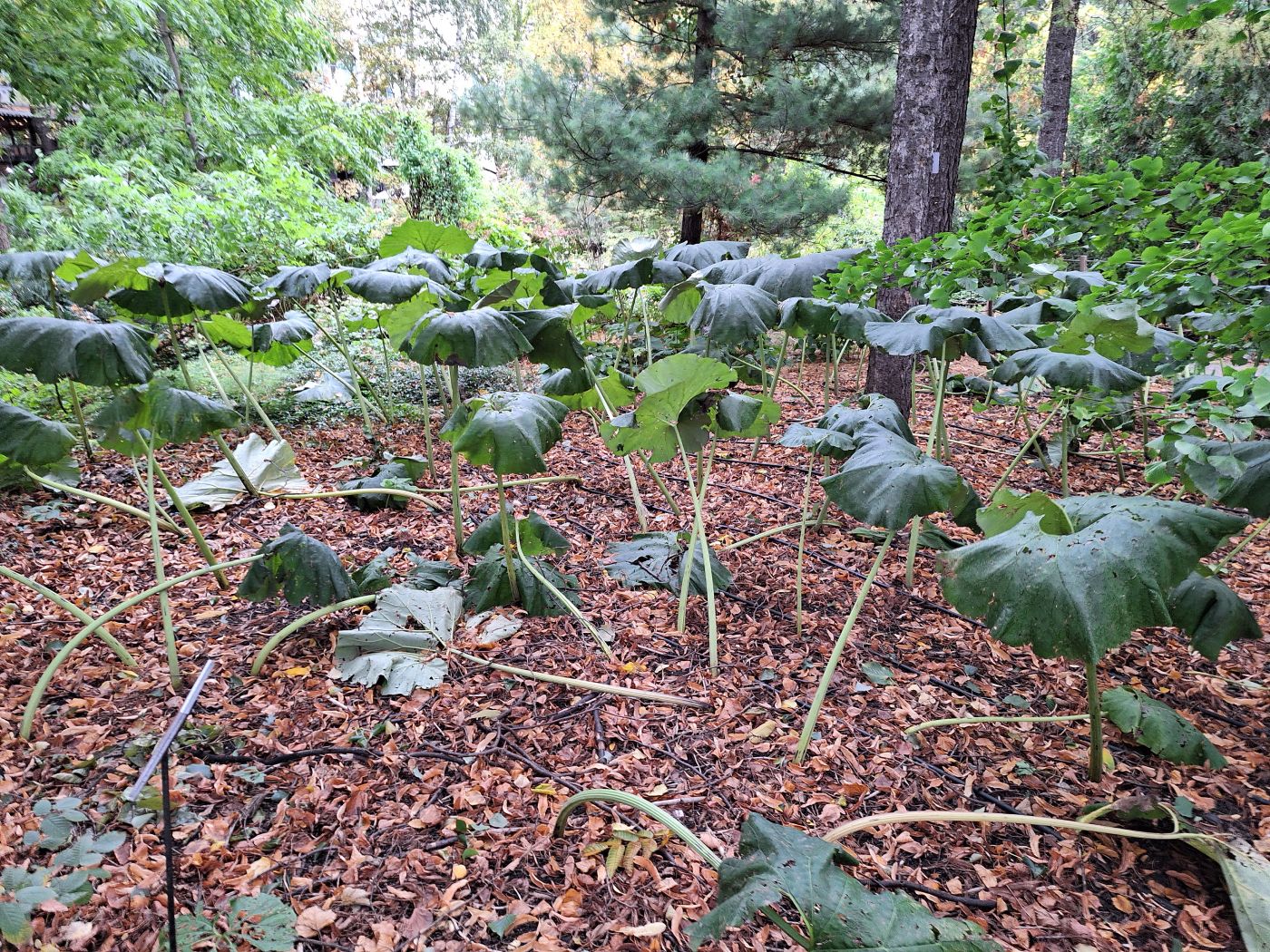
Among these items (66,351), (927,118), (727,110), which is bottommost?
(66,351)

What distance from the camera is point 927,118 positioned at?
3275 mm

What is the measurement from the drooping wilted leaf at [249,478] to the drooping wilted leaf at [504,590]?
1425 millimetres

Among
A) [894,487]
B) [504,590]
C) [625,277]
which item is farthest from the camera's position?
[625,277]

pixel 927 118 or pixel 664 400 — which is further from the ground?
pixel 927 118

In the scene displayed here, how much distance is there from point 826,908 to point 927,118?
3.61 metres

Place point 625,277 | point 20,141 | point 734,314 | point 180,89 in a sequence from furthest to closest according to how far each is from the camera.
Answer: point 20,141 → point 180,89 → point 625,277 → point 734,314

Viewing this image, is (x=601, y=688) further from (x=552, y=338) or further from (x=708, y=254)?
(x=708, y=254)

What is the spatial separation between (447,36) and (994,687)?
24927 mm

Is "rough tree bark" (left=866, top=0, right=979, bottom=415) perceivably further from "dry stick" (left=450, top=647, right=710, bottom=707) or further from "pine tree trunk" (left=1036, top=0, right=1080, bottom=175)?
"pine tree trunk" (left=1036, top=0, right=1080, bottom=175)

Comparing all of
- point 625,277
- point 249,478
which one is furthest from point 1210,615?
point 249,478

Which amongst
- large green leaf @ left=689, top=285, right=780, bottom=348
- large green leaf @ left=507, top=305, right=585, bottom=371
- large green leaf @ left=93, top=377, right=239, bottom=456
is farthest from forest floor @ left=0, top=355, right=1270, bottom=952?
large green leaf @ left=689, top=285, right=780, bottom=348

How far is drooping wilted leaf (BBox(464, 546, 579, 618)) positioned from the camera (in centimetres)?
222

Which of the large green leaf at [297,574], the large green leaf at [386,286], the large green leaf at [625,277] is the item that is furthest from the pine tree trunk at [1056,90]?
the large green leaf at [297,574]

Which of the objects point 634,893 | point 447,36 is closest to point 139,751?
point 634,893
